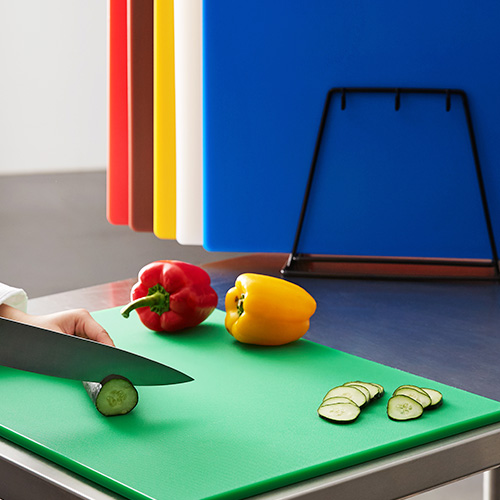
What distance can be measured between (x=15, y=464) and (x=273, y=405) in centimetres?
23

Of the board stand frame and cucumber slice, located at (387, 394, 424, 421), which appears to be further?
the board stand frame

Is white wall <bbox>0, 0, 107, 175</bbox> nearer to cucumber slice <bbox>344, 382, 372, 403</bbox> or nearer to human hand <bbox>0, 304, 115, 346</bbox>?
human hand <bbox>0, 304, 115, 346</bbox>

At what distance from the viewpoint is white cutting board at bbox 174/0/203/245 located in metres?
1.42

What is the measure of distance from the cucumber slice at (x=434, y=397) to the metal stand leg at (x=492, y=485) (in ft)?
0.52

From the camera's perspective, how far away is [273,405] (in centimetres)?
76

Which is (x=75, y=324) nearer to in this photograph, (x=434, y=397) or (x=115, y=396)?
(x=115, y=396)

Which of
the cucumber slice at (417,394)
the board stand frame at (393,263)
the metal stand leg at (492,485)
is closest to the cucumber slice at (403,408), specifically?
the cucumber slice at (417,394)

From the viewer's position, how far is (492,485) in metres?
0.92

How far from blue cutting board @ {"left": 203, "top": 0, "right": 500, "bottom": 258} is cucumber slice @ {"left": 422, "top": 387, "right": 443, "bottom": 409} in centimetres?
67

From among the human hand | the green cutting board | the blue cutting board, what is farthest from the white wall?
the green cutting board


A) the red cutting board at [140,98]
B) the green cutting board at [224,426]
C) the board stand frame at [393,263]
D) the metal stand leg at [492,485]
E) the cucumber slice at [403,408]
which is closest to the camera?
the green cutting board at [224,426]

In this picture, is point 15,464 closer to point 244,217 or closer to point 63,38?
point 244,217

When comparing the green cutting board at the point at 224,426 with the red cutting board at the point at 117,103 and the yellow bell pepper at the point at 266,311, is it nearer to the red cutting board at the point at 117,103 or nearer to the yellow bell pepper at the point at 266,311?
the yellow bell pepper at the point at 266,311

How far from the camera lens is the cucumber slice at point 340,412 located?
0.70 metres
